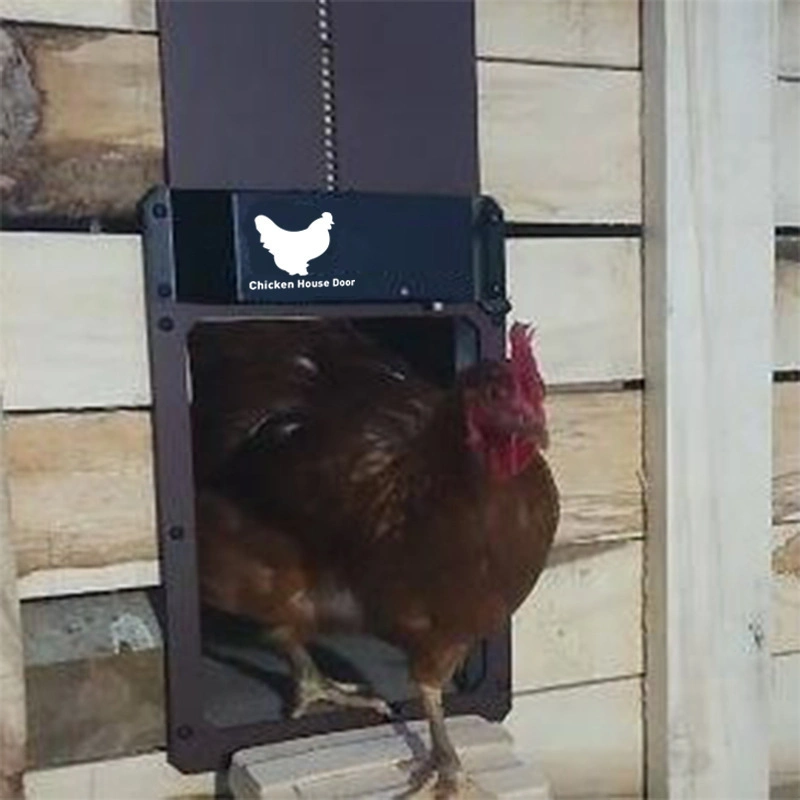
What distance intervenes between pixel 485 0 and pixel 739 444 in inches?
15.3

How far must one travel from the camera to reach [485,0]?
2.93ft

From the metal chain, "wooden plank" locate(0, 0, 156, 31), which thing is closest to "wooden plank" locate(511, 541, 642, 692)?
the metal chain

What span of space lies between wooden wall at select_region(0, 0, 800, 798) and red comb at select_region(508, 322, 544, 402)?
0.15 metres

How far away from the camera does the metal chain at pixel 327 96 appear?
0.85 meters

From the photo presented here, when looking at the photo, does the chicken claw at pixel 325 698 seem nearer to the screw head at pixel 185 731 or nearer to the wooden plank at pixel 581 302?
the screw head at pixel 185 731

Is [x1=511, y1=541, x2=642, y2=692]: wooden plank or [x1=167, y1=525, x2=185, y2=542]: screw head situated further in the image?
[x1=511, y1=541, x2=642, y2=692]: wooden plank

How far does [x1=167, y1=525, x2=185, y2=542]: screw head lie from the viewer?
0.82m

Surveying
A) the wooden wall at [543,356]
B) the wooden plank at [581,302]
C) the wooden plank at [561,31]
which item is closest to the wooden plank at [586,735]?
the wooden wall at [543,356]

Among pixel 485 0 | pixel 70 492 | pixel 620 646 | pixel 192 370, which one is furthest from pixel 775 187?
pixel 70 492

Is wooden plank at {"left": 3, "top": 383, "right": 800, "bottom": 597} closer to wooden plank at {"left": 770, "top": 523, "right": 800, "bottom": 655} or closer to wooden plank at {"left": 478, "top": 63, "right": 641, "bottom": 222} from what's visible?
wooden plank at {"left": 478, "top": 63, "right": 641, "bottom": 222}

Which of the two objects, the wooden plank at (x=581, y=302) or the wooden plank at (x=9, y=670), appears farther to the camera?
the wooden plank at (x=581, y=302)

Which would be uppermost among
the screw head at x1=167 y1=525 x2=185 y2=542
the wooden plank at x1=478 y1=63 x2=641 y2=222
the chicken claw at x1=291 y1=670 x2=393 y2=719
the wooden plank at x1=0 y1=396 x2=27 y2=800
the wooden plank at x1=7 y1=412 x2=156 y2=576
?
the wooden plank at x1=478 y1=63 x2=641 y2=222

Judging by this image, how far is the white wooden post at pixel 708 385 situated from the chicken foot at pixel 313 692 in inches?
9.3

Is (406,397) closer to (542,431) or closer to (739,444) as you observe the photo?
(542,431)
